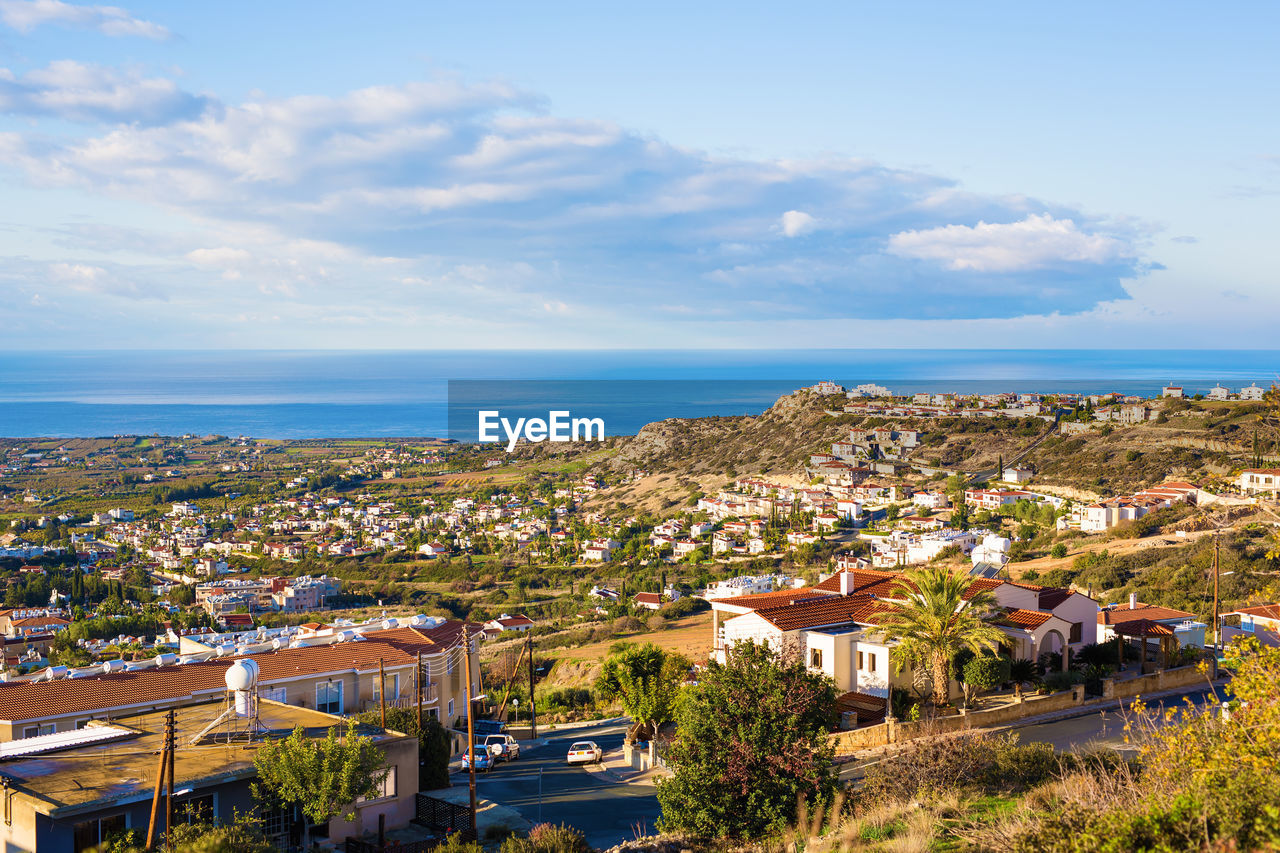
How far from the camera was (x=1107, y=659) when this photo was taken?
23266mm

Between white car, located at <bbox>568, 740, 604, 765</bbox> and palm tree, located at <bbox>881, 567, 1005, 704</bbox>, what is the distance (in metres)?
6.64

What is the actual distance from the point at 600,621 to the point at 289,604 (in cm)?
2319

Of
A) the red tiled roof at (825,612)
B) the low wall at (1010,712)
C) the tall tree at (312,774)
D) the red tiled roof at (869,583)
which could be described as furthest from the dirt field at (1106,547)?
the tall tree at (312,774)

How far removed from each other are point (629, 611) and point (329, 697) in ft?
92.8

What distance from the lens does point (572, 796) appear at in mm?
18672

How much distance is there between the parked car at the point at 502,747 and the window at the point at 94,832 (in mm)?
10358

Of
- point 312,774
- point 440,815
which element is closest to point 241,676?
point 312,774

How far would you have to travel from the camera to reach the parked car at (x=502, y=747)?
22750 mm

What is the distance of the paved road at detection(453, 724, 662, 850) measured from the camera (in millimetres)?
16469

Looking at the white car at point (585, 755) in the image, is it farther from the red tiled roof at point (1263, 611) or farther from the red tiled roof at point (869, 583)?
the red tiled roof at point (1263, 611)

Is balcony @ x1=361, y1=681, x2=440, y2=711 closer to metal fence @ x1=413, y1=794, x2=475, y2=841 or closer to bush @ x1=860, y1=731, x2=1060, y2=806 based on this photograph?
metal fence @ x1=413, y1=794, x2=475, y2=841

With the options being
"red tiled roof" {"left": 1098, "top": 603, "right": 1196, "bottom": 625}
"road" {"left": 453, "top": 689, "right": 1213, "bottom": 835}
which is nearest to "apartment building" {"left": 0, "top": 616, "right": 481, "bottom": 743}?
"road" {"left": 453, "top": 689, "right": 1213, "bottom": 835}

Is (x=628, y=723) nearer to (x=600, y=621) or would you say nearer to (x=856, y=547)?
(x=600, y=621)

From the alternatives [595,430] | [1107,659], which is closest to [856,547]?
[1107,659]
